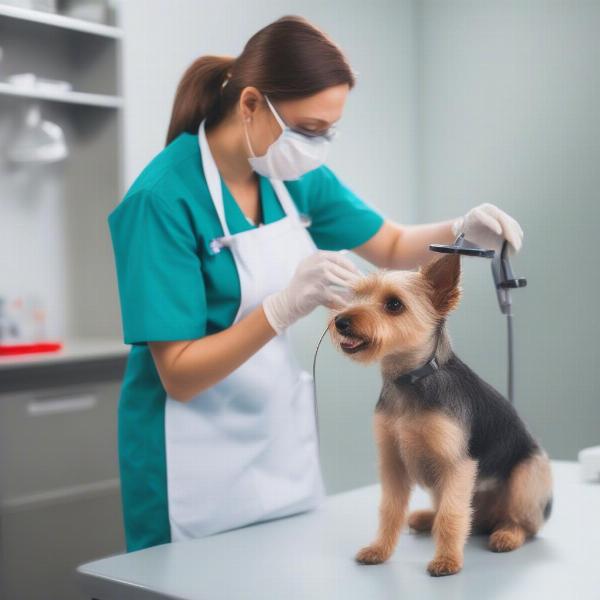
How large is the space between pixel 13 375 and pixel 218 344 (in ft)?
4.49

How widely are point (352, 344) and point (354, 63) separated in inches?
126

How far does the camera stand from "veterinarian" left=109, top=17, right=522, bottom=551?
1.34 metres

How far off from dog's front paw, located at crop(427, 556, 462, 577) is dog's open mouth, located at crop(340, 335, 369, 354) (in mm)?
279

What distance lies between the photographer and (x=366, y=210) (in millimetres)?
1729

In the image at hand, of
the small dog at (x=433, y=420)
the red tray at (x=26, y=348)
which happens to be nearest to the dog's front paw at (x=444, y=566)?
the small dog at (x=433, y=420)

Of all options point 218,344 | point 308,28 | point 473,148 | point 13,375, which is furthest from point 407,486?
point 473,148

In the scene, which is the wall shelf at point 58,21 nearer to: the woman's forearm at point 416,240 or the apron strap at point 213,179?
the apron strap at point 213,179

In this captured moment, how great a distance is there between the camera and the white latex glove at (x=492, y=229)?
125 centimetres

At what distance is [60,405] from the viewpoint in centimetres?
263

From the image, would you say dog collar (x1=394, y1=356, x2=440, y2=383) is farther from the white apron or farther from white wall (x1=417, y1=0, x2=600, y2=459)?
white wall (x1=417, y1=0, x2=600, y2=459)

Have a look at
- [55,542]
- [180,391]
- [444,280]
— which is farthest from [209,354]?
[55,542]

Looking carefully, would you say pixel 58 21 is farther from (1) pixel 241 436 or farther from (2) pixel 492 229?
(2) pixel 492 229

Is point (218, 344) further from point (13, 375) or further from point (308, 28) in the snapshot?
point (13, 375)

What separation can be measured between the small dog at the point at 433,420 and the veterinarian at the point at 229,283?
20cm
